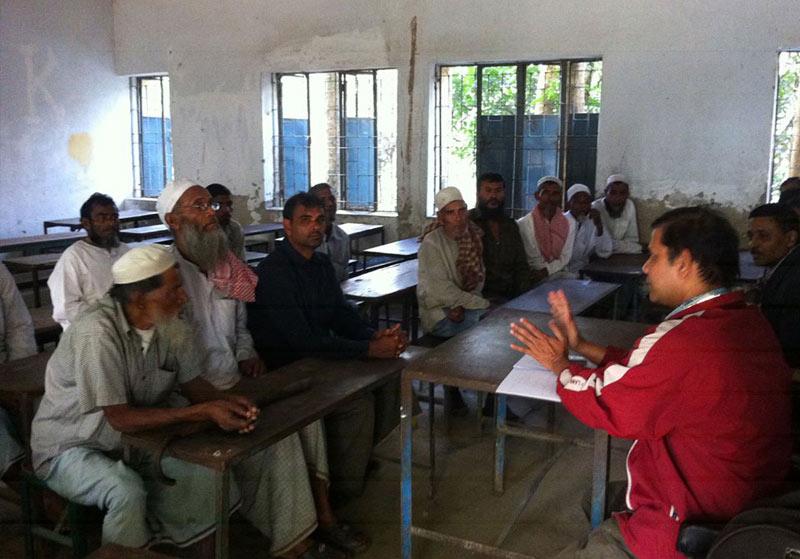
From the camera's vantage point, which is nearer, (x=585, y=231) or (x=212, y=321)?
(x=212, y=321)

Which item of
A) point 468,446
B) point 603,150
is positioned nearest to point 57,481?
point 468,446

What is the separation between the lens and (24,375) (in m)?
2.82

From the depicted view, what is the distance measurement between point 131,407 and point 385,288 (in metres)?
2.45

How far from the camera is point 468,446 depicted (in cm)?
400

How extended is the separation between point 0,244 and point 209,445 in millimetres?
5687

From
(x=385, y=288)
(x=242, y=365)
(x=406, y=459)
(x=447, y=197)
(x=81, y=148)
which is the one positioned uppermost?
(x=81, y=148)

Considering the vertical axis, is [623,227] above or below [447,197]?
below

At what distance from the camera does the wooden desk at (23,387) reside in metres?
2.66

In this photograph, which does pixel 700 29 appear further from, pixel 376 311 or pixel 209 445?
pixel 209 445

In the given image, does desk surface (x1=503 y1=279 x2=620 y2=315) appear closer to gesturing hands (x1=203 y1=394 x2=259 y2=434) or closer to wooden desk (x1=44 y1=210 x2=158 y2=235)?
gesturing hands (x1=203 y1=394 x2=259 y2=434)

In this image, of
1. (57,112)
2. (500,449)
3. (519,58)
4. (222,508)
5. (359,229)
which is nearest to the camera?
(222,508)

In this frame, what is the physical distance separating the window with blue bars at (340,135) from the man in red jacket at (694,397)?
6449 millimetres

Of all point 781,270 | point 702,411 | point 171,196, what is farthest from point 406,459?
point 781,270

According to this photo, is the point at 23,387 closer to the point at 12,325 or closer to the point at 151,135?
the point at 12,325
